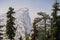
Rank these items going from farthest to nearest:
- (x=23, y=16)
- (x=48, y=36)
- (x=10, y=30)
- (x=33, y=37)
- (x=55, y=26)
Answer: (x=23, y=16)
(x=10, y=30)
(x=33, y=37)
(x=48, y=36)
(x=55, y=26)

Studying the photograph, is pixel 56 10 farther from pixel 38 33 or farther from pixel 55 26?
pixel 38 33

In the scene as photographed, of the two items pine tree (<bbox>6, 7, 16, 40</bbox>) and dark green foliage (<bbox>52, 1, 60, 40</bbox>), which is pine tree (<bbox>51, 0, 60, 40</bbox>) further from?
pine tree (<bbox>6, 7, 16, 40</bbox>)

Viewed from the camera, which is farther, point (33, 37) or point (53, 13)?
point (33, 37)

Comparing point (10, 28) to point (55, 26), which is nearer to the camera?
point (55, 26)

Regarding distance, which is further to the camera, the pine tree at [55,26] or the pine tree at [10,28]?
the pine tree at [10,28]

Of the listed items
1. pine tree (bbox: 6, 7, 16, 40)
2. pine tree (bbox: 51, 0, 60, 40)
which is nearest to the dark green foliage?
pine tree (bbox: 51, 0, 60, 40)

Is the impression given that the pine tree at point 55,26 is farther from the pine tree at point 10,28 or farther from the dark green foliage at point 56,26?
the pine tree at point 10,28

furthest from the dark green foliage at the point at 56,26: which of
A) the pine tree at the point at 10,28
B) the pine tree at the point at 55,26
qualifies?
the pine tree at the point at 10,28

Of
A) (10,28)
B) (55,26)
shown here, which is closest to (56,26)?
(55,26)

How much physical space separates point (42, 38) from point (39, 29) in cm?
189

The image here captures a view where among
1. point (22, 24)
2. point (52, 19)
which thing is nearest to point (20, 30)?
point (22, 24)

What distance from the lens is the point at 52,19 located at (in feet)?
112

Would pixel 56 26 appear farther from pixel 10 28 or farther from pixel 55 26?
pixel 10 28

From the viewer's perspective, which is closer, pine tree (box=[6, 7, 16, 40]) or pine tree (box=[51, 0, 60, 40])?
pine tree (box=[51, 0, 60, 40])
